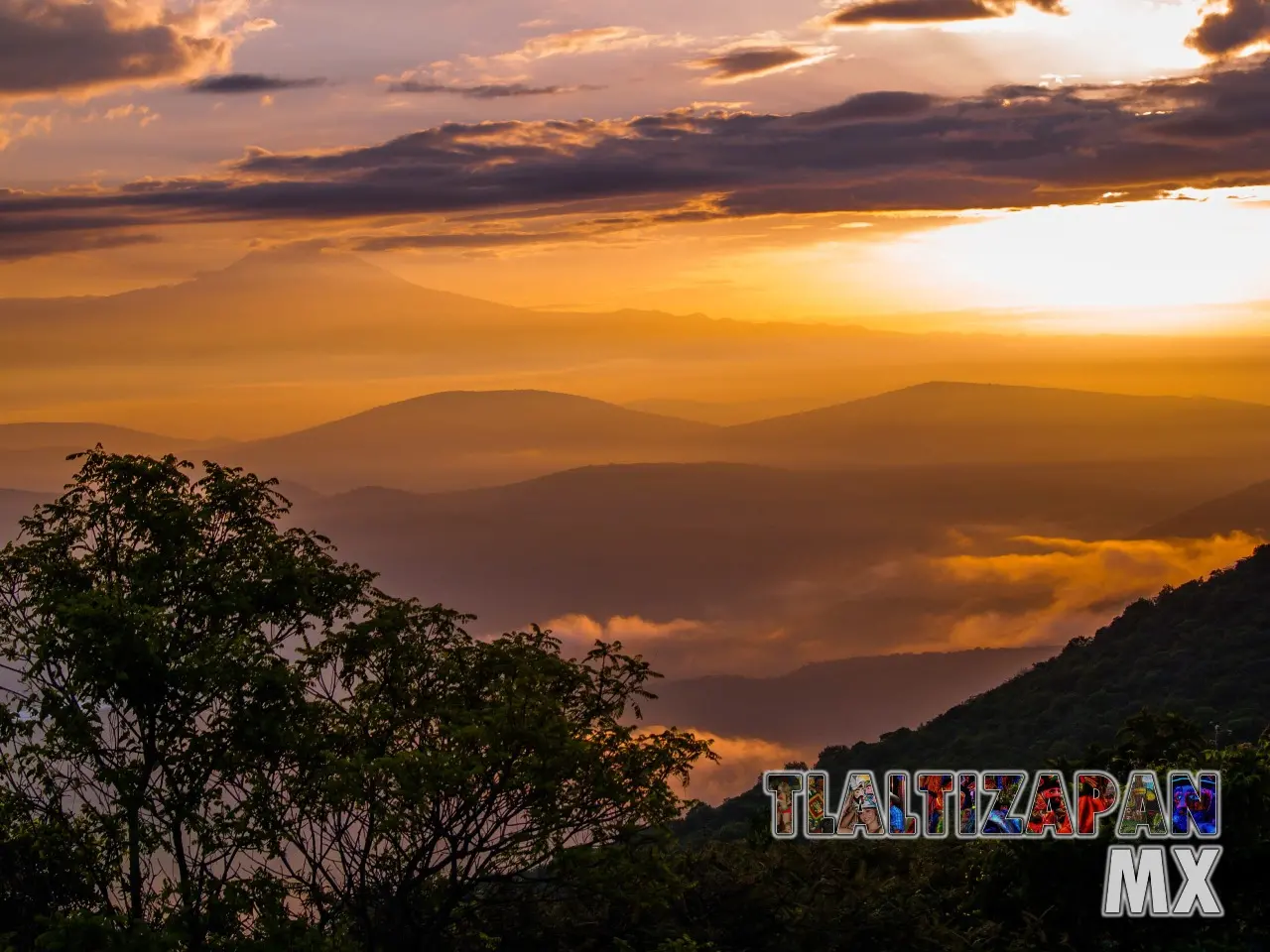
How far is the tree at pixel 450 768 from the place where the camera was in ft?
66.1

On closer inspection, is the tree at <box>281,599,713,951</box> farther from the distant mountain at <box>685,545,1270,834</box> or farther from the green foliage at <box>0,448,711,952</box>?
the distant mountain at <box>685,545,1270,834</box>

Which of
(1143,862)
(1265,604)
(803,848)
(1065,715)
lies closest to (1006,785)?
(1143,862)

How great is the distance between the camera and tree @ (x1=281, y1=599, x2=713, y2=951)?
20.1 metres

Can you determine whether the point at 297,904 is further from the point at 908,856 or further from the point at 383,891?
the point at 908,856

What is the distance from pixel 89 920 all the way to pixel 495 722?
5866 mm

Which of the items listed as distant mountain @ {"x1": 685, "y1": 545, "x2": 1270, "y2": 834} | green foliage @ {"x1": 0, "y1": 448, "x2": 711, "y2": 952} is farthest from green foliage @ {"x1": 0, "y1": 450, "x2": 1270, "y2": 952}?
distant mountain @ {"x1": 685, "y1": 545, "x2": 1270, "y2": 834}

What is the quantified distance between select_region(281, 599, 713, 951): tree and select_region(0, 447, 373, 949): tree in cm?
89

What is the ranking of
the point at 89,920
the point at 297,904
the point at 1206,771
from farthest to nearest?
the point at 1206,771
the point at 297,904
the point at 89,920

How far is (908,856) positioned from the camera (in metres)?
29.2

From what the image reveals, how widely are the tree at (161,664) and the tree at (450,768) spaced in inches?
35.0

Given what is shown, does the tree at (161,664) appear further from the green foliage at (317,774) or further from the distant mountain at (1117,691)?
the distant mountain at (1117,691)

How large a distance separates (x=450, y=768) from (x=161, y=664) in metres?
4.35

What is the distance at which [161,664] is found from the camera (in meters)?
19.8

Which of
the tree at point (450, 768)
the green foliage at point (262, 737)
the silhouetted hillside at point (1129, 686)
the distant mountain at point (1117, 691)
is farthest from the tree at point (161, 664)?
the silhouetted hillside at point (1129, 686)
